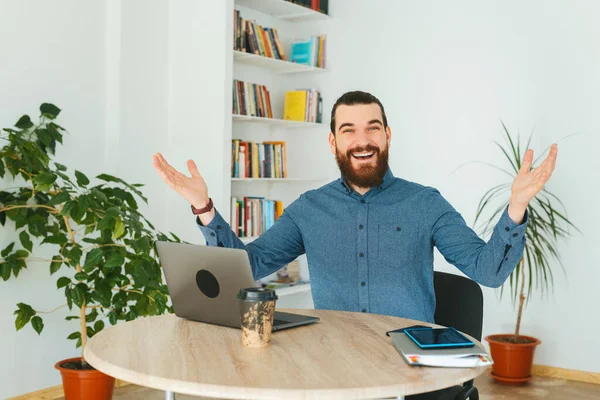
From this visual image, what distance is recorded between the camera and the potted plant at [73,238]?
10.0 ft

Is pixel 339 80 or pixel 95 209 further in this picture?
pixel 339 80

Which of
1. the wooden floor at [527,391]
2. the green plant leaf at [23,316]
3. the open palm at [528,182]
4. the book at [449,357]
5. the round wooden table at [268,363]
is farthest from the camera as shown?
the wooden floor at [527,391]

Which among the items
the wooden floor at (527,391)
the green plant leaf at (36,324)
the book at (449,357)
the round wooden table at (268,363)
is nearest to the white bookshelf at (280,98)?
the wooden floor at (527,391)

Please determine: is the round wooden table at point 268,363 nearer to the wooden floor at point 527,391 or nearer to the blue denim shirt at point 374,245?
the blue denim shirt at point 374,245

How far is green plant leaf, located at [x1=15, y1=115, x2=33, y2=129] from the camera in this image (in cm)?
346

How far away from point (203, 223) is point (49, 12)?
2.18 meters

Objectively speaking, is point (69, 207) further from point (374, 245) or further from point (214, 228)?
point (374, 245)

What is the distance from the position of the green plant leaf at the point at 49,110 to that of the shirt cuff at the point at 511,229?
7.89 feet

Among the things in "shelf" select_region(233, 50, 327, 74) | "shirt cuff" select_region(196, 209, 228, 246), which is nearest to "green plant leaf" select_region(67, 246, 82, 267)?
"shirt cuff" select_region(196, 209, 228, 246)

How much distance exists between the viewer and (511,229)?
1.93m

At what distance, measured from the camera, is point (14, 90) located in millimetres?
3572

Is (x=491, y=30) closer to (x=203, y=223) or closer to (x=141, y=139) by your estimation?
(x=141, y=139)

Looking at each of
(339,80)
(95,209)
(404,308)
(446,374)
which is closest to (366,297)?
(404,308)

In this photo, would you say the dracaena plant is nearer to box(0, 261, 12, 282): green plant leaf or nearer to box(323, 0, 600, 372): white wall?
box(0, 261, 12, 282): green plant leaf
